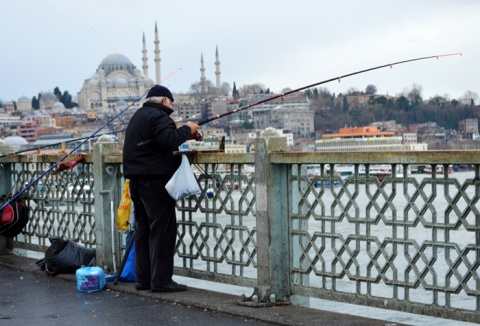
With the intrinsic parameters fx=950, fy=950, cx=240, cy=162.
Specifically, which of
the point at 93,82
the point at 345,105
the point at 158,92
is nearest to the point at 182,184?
the point at 158,92

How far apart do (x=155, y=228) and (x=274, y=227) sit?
0.82 metres

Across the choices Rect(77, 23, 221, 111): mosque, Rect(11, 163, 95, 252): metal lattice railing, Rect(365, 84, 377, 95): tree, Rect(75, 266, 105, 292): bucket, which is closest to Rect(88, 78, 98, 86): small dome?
Rect(77, 23, 221, 111): mosque

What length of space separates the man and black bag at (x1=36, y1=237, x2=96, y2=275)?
1057 millimetres

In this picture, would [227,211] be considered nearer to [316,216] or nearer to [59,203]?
[316,216]

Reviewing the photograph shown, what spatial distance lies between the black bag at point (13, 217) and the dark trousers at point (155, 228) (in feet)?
6.91

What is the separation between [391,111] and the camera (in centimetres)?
11138

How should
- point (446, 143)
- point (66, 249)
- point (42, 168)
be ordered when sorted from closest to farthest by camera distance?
point (66, 249) → point (42, 168) → point (446, 143)

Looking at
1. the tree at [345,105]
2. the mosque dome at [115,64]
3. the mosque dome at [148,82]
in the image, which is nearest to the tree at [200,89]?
the mosque dome at [148,82]

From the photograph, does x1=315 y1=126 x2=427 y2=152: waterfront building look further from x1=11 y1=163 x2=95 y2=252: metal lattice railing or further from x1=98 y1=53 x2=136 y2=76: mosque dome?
x1=98 y1=53 x2=136 y2=76: mosque dome

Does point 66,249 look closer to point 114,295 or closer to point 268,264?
point 114,295

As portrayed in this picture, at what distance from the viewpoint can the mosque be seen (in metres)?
174

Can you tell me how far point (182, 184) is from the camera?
5.36m

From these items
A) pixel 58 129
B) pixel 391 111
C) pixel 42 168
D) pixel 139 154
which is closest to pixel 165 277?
pixel 139 154

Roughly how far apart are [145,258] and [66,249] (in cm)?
104
